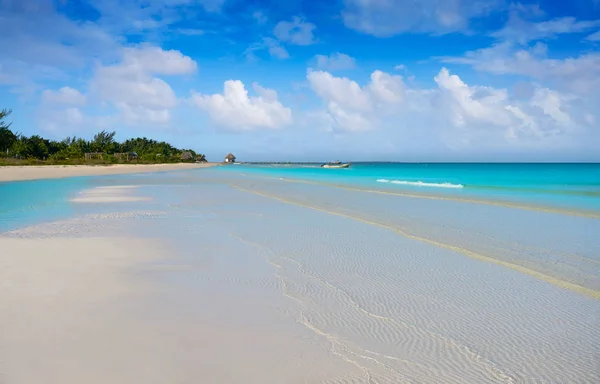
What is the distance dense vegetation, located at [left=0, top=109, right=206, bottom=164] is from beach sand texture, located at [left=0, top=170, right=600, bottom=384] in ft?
197

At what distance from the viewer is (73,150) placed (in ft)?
254

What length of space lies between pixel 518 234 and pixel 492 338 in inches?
293

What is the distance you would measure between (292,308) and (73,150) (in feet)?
275

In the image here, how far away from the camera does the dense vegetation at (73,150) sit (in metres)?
68.2

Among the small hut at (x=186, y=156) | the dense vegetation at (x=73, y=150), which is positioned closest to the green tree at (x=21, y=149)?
the dense vegetation at (x=73, y=150)

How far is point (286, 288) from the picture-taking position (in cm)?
591

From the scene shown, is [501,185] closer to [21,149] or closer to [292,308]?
[292,308]

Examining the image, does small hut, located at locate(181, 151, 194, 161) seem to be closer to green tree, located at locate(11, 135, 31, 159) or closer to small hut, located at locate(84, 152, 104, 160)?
small hut, located at locate(84, 152, 104, 160)

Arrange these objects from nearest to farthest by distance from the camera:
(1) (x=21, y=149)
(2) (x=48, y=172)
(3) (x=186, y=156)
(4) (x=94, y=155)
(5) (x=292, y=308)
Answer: (5) (x=292, y=308) < (2) (x=48, y=172) < (1) (x=21, y=149) < (4) (x=94, y=155) < (3) (x=186, y=156)

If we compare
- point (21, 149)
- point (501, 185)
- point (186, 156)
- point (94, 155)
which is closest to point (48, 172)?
point (21, 149)

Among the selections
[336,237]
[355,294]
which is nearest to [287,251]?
[336,237]

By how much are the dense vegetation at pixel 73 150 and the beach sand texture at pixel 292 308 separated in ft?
197

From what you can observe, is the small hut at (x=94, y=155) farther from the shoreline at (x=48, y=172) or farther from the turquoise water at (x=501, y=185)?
the turquoise water at (x=501, y=185)

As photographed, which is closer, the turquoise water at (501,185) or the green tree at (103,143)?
the turquoise water at (501,185)
